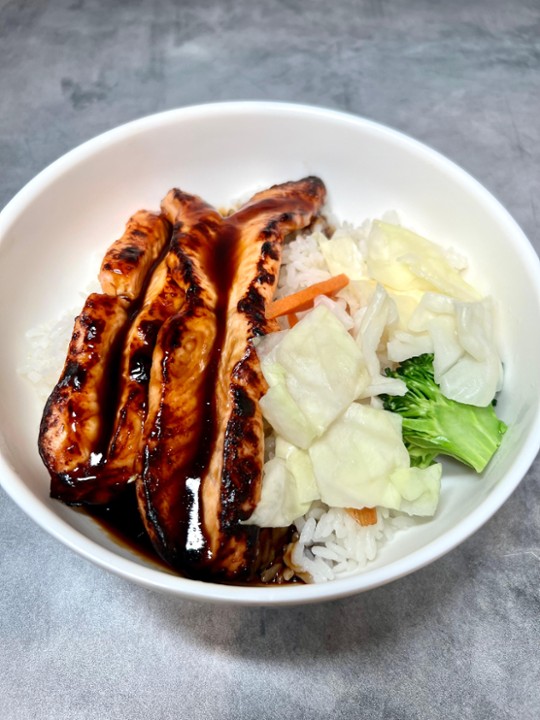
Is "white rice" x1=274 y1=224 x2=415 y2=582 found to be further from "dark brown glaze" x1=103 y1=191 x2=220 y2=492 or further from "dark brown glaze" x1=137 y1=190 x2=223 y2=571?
"dark brown glaze" x1=103 y1=191 x2=220 y2=492

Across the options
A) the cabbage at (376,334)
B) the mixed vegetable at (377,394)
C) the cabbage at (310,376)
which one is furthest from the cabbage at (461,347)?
the cabbage at (310,376)

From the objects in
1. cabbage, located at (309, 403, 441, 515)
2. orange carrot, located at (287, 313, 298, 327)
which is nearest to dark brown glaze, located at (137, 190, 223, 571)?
orange carrot, located at (287, 313, 298, 327)

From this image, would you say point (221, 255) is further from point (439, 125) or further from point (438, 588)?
point (439, 125)

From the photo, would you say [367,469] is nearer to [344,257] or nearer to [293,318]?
[293,318]

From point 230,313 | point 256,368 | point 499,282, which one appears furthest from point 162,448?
point 499,282

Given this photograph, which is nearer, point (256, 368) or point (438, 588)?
point (256, 368)

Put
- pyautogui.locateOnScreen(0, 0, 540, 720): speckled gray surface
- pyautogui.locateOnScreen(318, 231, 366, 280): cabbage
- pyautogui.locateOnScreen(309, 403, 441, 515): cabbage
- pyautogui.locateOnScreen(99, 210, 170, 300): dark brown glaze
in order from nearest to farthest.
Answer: pyautogui.locateOnScreen(309, 403, 441, 515): cabbage
pyautogui.locateOnScreen(0, 0, 540, 720): speckled gray surface
pyautogui.locateOnScreen(99, 210, 170, 300): dark brown glaze
pyautogui.locateOnScreen(318, 231, 366, 280): cabbage
